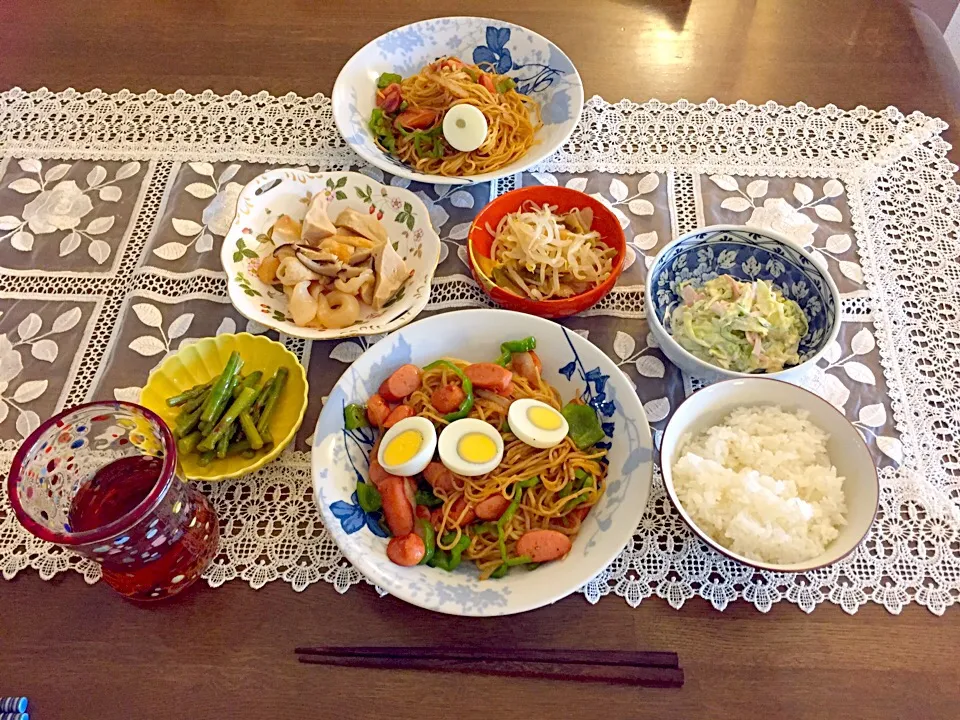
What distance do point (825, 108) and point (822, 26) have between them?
48 centimetres

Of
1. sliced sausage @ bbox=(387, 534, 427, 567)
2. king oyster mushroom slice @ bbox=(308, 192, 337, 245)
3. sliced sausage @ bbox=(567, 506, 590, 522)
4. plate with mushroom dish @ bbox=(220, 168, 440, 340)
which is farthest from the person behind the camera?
king oyster mushroom slice @ bbox=(308, 192, 337, 245)

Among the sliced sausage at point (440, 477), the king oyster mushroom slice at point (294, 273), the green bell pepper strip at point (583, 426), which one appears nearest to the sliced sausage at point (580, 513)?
the green bell pepper strip at point (583, 426)

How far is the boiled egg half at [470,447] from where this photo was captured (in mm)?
1349

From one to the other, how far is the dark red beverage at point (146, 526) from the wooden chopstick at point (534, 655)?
A: 1.06ft

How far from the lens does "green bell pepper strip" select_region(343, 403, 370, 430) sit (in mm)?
1404

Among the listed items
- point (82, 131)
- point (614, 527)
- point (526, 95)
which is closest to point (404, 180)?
point (526, 95)

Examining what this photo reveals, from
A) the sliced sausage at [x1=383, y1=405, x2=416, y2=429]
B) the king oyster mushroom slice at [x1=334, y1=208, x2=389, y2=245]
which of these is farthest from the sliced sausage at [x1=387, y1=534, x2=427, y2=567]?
the king oyster mushroom slice at [x1=334, y1=208, x2=389, y2=245]

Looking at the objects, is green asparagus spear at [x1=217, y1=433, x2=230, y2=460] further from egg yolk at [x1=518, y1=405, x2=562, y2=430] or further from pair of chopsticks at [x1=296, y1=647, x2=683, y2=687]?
egg yolk at [x1=518, y1=405, x2=562, y2=430]

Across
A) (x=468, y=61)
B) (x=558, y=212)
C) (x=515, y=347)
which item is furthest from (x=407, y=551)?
(x=468, y=61)

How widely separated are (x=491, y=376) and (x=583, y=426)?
0.74 ft

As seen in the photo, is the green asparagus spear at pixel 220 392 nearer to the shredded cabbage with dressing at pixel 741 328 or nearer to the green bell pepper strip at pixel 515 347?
the green bell pepper strip at pixel 515 347

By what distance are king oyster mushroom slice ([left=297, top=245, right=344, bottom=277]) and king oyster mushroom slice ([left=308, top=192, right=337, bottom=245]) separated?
78 millimetres

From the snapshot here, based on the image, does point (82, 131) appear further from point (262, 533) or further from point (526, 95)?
point (262, 533)

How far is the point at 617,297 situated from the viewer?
1771 mm
